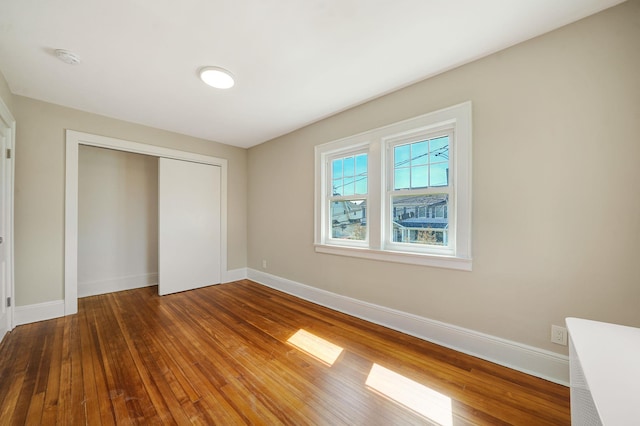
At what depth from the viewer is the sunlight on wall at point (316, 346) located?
203 centimetres

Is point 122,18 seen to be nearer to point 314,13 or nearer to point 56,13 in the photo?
point 56,13

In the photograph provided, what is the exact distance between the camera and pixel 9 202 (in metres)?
2.46

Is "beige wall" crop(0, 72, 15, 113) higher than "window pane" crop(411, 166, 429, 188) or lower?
higher

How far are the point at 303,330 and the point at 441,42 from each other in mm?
2826

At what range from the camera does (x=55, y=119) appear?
285 cm

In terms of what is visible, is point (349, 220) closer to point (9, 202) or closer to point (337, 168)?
point (337, 168)

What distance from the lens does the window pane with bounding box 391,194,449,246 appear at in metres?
2.30

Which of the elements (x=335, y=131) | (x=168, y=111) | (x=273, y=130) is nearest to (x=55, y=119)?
(x=168, y=111)

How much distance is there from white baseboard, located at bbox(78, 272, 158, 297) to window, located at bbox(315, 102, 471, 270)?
3.16 metres

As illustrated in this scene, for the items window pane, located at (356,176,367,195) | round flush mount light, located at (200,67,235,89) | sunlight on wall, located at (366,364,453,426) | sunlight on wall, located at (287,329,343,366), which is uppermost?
round flush mount light, located at (200,67,235,89)

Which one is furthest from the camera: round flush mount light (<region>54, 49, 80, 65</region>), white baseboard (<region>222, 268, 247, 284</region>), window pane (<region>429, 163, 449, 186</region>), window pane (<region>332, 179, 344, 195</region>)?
white baseboard (<region>222, 268, 247, 284</region>)

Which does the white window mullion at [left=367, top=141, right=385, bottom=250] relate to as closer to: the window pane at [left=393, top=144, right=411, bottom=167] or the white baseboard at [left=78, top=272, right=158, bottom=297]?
the window pane at [left=393, top=144, right=411, bottom=167]

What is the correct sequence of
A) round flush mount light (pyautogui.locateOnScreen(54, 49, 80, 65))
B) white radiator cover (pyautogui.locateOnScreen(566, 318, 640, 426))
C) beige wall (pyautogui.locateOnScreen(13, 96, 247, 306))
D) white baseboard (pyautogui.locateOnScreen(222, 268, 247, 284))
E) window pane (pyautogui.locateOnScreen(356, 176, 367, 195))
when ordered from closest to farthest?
white radiator cover (pyautogui.locateOnScreen(566, 318, 640, 426))
round flush mount light (pyautogui.locateOnScreen(54, 49, 80, 65))
beige wall (pyautogui.locateOnScreen(13, 96, 247, 306))
window pane (pyautogui.locateOnScreen(356, 176, 367, 195))
white baseboard (pyautogui.locateOnScreen(222, 268, 247, 284))

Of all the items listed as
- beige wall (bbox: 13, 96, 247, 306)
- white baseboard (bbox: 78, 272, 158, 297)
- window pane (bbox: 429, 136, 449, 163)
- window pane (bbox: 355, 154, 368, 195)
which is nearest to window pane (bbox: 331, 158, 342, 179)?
window pane (bbox: 355, 154, 368, 195)
